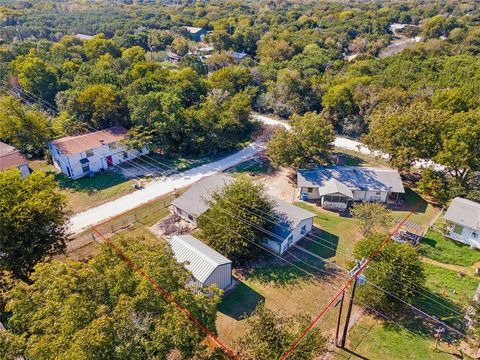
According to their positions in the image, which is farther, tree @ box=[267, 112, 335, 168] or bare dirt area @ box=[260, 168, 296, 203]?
tree @ box=[267, 112, 335, 168]

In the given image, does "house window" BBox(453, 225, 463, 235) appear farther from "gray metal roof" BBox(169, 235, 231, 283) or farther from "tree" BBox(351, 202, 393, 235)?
"gray metal roof" BBox(169, 235, 231, 283)

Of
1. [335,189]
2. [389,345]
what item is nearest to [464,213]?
[335,189]

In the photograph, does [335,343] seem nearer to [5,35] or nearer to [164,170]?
[164,170]

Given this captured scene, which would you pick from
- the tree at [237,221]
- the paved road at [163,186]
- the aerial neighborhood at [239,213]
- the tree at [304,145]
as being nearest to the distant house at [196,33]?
the aerial neighborhood at [239,213]

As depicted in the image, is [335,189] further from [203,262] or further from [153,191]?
[153,191]

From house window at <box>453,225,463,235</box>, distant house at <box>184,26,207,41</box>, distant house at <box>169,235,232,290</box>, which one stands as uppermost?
distant house at <box>184,26,207,41</box>

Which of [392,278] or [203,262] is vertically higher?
[392,278]

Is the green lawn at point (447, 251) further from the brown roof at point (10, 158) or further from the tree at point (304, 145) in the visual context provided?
the brown roof at point (10, 158)

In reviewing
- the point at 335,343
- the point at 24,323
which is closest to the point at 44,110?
the point at 24,323

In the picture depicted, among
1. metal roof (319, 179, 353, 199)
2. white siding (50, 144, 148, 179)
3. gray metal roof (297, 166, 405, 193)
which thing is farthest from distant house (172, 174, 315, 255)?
white siding (50, 144, 148, 179)
